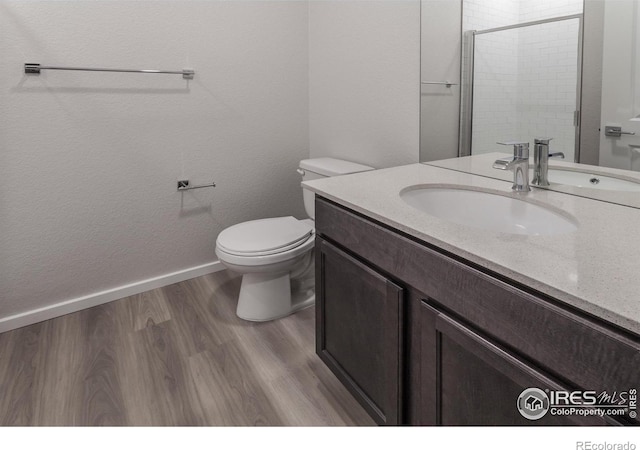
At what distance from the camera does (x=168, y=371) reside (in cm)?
173

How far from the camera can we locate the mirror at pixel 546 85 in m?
1.16

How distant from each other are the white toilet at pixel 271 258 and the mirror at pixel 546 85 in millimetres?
680

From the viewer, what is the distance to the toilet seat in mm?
1918

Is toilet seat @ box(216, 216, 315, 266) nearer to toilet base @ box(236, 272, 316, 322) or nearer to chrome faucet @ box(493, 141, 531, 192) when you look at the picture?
toilet base @ box(236, 272, 316, 322)

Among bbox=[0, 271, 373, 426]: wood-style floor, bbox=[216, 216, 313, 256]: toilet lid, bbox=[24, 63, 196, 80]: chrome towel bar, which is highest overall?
bbox=[24, 63, 196, 80]: chrome towel bar

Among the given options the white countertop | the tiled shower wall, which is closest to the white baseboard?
the white countertop

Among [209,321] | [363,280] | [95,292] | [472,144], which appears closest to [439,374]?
[363,280]

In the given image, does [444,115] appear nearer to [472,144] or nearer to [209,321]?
[472,144]

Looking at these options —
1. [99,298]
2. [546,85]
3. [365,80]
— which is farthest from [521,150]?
[99,298]

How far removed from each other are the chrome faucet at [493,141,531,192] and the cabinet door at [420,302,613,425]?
569 millimetres

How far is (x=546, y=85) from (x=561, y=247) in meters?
0.66

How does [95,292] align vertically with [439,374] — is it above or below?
below

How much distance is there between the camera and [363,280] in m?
1.31
